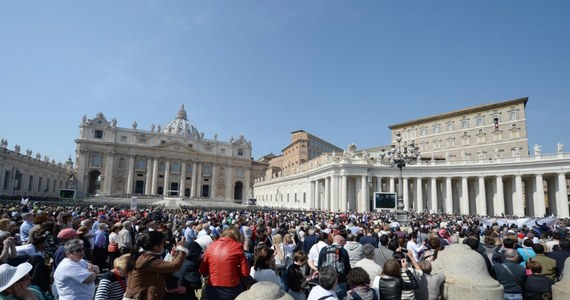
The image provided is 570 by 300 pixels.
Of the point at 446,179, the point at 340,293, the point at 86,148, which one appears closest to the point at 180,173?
the point at 86,148

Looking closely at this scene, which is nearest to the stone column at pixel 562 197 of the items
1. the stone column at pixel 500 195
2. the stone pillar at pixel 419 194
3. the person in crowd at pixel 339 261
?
the stone column at pixel 500 195

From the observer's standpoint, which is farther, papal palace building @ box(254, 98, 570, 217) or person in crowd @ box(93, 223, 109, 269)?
papal palace building @ box(254, 98, 570, 217)

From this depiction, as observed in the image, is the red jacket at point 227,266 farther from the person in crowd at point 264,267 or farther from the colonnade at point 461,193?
the colonnade at point 461,193

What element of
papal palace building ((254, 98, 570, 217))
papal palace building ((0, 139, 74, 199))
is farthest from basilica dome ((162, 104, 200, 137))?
papal palace building ((254, 98, 570, 217))

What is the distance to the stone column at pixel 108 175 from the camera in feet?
228

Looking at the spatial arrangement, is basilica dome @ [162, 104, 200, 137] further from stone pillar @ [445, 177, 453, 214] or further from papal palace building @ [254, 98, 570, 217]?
stone pillar @ [445, 177, 453, 214]

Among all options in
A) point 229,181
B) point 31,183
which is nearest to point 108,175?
point 31,183

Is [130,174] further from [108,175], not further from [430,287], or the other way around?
[430,287]

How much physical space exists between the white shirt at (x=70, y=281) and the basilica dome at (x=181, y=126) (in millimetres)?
100549

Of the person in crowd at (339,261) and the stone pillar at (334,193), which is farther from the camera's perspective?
the stone pillar at (334,193)

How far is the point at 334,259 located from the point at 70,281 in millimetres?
3575

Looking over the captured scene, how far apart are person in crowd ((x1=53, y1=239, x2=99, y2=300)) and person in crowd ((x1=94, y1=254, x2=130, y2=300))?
0.15m

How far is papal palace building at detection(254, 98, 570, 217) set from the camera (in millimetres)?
38062

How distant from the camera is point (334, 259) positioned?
5.11 m
